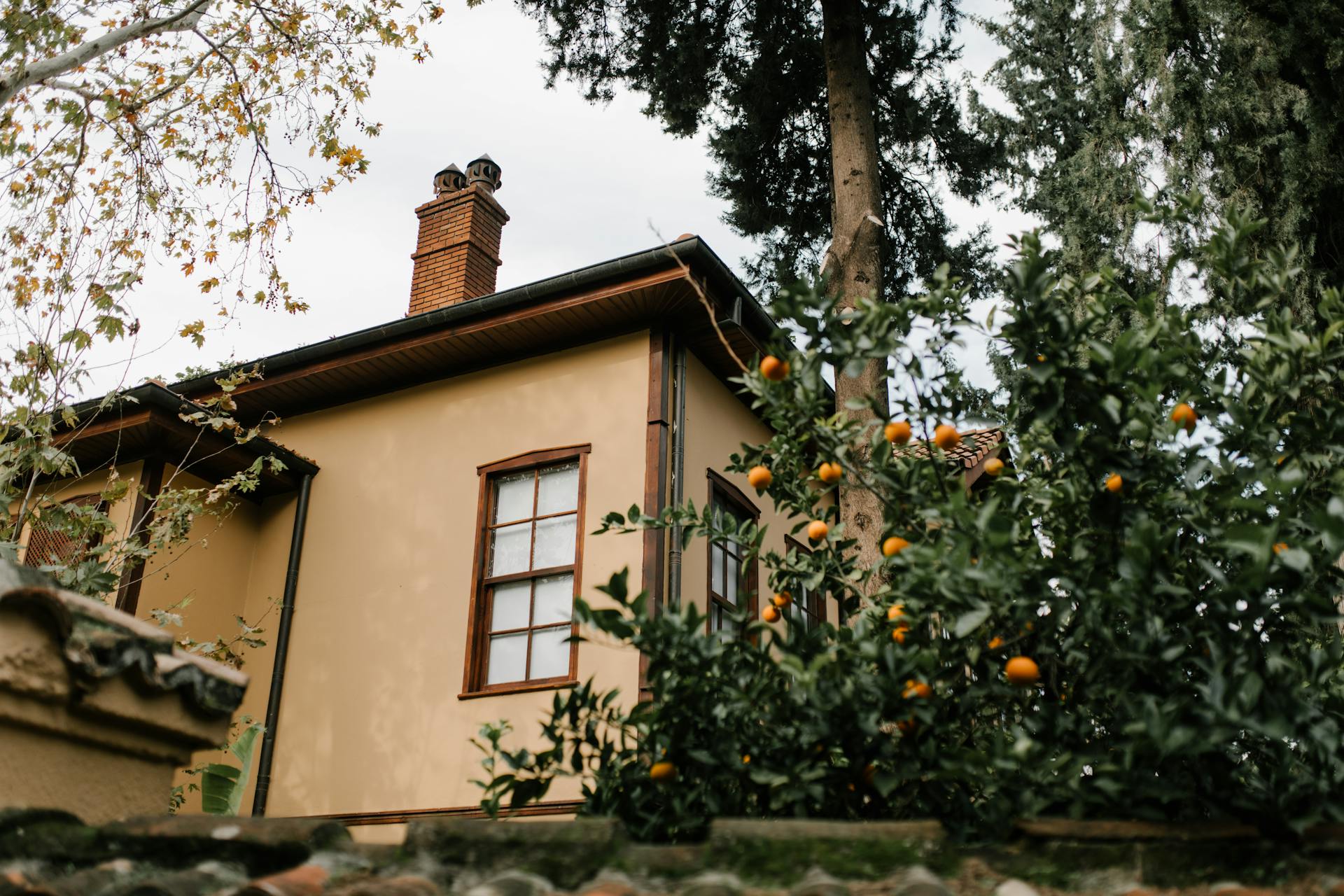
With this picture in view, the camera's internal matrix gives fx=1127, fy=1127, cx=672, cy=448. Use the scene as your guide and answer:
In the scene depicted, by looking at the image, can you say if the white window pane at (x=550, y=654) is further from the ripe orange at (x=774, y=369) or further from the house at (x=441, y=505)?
the ripe orange at (x=774, y=369)

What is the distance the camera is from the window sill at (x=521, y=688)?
754cm

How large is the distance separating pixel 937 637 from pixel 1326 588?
0.97 m

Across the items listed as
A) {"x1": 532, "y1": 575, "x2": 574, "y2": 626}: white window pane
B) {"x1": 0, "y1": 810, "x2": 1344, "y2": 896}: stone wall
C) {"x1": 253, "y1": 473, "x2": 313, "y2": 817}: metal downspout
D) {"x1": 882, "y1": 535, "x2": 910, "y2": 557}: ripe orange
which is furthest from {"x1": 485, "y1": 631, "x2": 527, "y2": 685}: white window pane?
{"x1": 0, "y1": 810, "x2": 1344, "y2": 896}: stone wall

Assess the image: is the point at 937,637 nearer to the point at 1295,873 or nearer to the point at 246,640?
the point at 1295,873

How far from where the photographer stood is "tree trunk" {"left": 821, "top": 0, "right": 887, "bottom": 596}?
708 cm

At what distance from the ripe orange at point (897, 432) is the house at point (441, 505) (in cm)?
443

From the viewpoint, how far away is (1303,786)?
7.39 ft

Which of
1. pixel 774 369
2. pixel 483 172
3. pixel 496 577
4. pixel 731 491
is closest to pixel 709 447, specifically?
pixel 731 491

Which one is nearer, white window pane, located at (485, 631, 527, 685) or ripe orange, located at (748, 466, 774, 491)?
ripe orange, located at (748, 466, 774, 491)

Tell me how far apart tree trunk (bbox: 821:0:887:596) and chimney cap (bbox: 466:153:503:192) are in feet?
12.8

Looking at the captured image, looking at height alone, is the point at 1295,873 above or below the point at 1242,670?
below

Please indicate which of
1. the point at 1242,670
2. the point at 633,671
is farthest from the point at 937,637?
the point at 633,671

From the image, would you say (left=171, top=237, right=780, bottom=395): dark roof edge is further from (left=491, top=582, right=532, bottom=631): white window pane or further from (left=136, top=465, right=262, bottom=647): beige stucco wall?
(left=491, top=582, right=532, bottom=631): white window pane

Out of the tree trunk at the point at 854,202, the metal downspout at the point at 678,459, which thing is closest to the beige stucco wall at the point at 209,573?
the metal downspout at the point at 678,459
